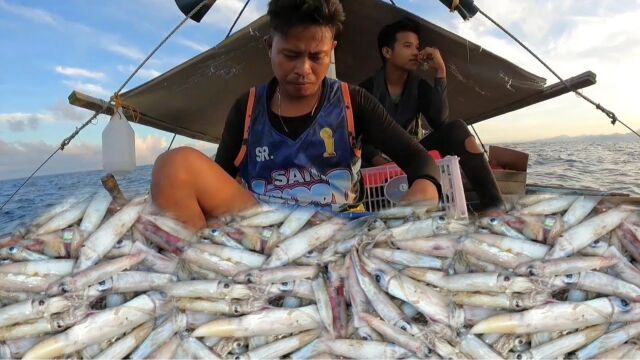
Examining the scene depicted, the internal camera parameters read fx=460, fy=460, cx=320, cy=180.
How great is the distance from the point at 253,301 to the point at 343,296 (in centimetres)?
17

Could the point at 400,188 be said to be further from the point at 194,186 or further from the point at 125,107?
the point at 125,107

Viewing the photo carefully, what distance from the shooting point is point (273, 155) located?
216 centimetres

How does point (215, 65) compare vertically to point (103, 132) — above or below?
above

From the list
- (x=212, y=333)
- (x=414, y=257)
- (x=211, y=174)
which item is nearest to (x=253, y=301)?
(x=212, y=333)

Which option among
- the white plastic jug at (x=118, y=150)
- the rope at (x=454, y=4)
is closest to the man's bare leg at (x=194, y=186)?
the white plastic jug at (x=118, y=150)

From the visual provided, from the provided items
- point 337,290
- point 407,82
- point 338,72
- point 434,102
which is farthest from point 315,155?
point 338,72

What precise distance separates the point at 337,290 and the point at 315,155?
50.6 inches

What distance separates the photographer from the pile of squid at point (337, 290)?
856 mm

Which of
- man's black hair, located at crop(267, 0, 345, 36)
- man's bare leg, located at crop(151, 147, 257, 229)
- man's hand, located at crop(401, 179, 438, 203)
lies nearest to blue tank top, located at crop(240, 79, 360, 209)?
man's black hair, located at crop(267, 0, 345, 36)

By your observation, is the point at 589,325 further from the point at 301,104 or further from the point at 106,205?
the point at 301,104

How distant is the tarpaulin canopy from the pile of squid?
273 centimetres

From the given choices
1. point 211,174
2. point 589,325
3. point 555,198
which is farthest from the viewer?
point 211,174

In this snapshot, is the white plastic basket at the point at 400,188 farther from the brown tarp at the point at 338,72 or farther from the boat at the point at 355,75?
the brown tarp at the point at 338,72

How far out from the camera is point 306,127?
2129mm
